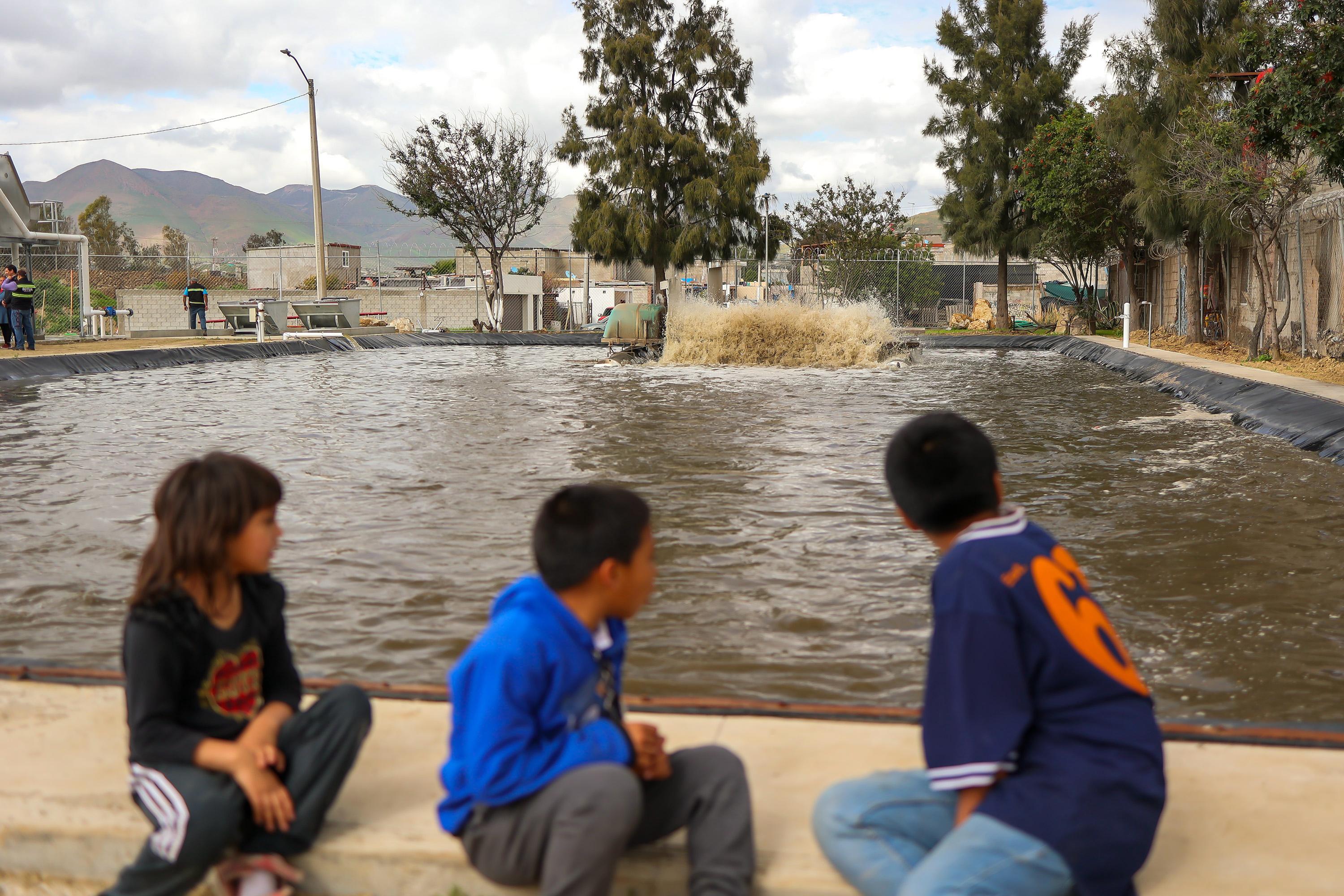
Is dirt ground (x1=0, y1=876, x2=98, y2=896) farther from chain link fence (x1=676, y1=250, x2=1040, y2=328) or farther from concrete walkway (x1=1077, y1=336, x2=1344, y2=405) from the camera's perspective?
chain link fence (x1=676, y1=250, x2=1040, y2=328)

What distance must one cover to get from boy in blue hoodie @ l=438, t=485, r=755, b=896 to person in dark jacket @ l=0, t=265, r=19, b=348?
22.1 m

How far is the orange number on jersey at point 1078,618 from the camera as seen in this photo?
→ 7.06ft

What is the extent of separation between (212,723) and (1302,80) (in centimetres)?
1297

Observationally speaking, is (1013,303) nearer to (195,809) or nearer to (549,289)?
(549,289)

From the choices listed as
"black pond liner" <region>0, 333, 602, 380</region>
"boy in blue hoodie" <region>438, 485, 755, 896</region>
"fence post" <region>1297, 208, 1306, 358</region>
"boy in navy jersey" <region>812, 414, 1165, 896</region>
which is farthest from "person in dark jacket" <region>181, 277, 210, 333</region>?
"boy in navy jersey" <region>812, 414, 1165, 896</region>

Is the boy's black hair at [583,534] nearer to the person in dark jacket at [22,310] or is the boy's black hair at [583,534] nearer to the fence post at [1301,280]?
the fence post at [1301,280]

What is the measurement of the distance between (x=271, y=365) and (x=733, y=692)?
20666 millimetres

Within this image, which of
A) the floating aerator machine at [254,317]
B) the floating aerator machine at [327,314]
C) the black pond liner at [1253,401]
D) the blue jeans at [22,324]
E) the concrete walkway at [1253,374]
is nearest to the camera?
the black pond liner at [1253,401]

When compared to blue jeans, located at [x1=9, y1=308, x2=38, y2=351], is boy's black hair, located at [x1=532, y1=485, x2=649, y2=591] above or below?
below

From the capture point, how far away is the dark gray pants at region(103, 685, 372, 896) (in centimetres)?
241

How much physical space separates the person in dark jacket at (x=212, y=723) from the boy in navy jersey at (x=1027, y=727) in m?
1.32

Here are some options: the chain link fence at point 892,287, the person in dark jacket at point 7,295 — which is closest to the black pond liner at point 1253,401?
the chain link fence at point 892,287

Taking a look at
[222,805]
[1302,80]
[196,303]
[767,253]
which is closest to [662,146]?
[767,253]

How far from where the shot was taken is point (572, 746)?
90.7 inches
